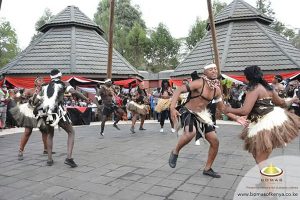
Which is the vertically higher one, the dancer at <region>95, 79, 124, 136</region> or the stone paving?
the dancer at <region>95, 79, 124, 136</region>

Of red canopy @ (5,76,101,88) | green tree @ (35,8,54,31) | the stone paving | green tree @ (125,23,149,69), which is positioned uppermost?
green tree @ (35,8,54,31)

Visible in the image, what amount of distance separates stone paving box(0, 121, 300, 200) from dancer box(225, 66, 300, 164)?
2.42 ft

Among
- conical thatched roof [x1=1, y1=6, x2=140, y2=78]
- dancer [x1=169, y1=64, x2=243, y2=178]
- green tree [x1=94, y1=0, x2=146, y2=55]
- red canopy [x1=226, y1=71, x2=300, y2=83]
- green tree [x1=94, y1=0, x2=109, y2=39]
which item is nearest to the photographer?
dancer [x1=169, y1=64, x2=243, y2=178]

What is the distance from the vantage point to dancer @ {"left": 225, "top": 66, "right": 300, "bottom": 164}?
3.55 meters

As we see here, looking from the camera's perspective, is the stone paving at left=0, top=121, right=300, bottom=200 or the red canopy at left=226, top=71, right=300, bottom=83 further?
the red canopy at left=226, top=71, right=300, bottom=83

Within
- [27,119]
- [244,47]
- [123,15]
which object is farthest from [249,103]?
[123,15]

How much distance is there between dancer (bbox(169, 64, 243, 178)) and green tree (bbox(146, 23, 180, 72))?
30.6 meters

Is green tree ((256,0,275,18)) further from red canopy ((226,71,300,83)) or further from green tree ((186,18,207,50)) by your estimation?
red canopy ((226,71,300,83))

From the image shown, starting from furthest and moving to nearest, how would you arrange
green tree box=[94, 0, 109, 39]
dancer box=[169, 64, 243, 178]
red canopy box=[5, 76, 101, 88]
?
green tree box=[94, 0, 109, 39] → red canopy box=[5, 76, 101, 88] → dancer box=[169, 64, 243, 178]

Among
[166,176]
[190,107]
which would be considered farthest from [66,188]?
[190,107]

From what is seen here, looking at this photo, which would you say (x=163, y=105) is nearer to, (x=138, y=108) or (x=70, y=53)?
(x=138, y=108)

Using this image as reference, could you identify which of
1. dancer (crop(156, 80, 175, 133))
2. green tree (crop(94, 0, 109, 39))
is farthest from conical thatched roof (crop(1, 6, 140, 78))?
green tree (crop(94, 0, 109, 39))

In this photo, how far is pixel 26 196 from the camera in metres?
3.78

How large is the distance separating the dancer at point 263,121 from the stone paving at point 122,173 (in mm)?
737
